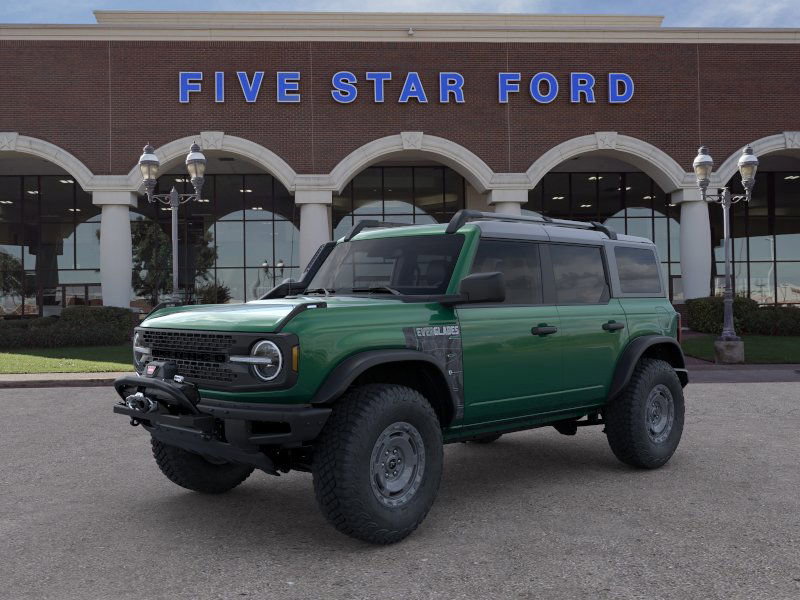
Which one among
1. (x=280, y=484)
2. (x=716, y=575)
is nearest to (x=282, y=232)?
(x=280, y=484)

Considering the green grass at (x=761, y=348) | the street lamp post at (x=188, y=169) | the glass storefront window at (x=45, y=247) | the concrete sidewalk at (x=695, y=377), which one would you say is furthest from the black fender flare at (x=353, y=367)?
the glass storefront window at (x=45, y=247)

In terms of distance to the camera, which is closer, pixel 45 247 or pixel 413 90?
pixel 413 90

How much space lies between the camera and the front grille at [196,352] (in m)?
4.51

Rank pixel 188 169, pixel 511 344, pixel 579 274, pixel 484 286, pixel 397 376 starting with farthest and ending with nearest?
pixel 188 169
pixel 579 274
pixel 511 344
pixel 397 376
pixel 484 286

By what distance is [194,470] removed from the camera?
5.61 meters

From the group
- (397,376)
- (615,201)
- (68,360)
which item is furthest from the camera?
(615,201)

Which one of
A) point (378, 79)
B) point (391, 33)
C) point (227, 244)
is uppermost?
point (391, 33)

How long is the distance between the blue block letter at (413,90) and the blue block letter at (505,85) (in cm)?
266

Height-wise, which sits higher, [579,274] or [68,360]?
[579,274]

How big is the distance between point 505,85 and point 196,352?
22720 mm

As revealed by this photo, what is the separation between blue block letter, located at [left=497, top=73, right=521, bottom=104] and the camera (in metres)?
25.3

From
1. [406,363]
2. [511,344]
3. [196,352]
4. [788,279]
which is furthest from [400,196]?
[196,352]

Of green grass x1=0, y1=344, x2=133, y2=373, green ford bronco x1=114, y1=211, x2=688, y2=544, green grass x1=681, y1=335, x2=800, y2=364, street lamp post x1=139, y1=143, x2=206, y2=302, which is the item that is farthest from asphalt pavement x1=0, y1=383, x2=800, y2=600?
green grass x1=681, y1=335, x2=800, y2=364

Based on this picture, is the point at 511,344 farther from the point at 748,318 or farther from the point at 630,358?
the point at 748,318
